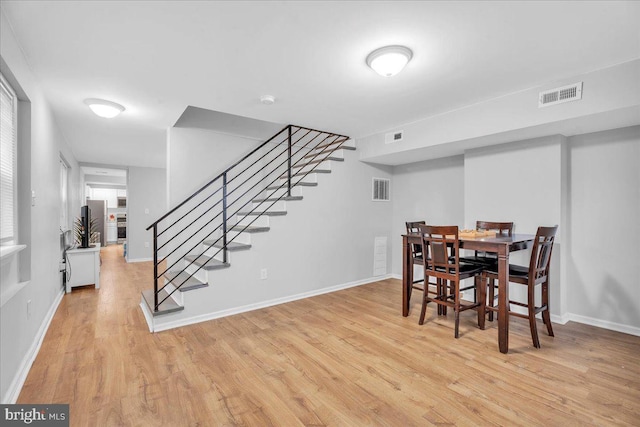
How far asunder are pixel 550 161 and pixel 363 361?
2.84m

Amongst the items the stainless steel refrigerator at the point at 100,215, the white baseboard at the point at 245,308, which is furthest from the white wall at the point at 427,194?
the stainless steel refrigerator at the point at 100,215

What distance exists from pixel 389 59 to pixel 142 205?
7170 mm

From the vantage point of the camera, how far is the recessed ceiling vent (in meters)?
2.59

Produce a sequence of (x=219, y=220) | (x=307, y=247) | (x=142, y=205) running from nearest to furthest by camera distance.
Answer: (x=307, y=247)
(x=219, y=220)
(x=142, y=205)

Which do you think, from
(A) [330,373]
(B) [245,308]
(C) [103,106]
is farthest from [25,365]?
(C) [103,106]

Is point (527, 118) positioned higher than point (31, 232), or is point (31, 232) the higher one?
point (527, 118)

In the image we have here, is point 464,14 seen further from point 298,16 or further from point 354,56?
point 298,16

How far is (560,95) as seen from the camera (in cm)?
268

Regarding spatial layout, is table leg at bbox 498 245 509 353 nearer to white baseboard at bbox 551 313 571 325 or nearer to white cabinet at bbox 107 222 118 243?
white baseboard at bbox 551 313 571 325

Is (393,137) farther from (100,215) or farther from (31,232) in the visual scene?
(100,215)

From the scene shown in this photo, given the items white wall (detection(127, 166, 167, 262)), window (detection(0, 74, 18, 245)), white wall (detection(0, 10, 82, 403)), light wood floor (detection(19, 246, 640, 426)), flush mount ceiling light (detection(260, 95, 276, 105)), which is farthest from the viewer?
white wall (detection(127, 166, 167, 262))

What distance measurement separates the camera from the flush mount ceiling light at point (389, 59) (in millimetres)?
2164

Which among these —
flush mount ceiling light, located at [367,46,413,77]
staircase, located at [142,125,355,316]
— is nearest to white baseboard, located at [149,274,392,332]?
staircase, located at [142,125,355,316]

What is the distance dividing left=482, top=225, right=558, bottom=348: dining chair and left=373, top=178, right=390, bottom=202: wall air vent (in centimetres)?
231
